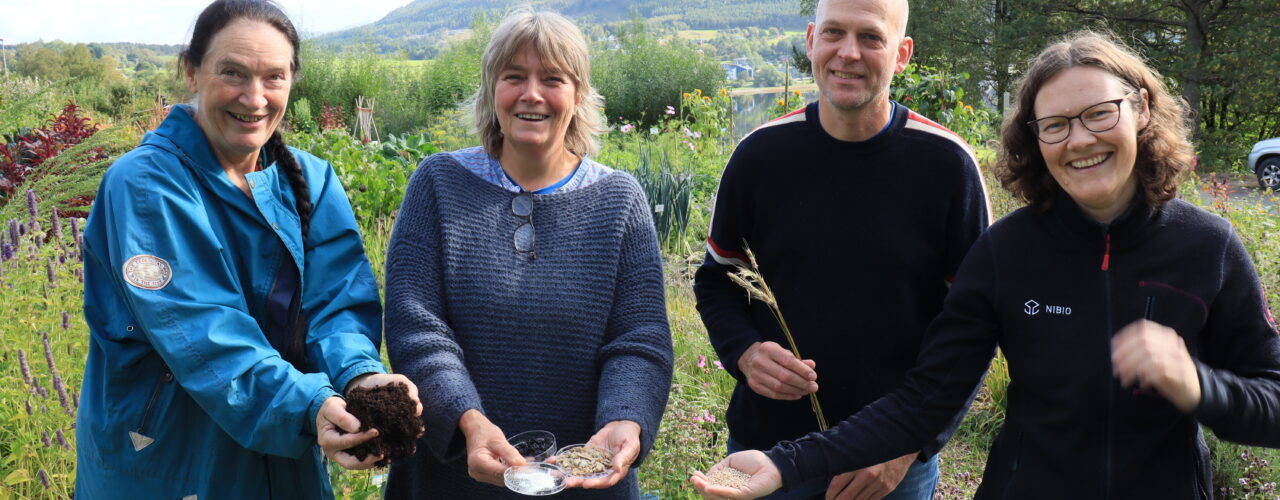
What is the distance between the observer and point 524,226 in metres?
2.25

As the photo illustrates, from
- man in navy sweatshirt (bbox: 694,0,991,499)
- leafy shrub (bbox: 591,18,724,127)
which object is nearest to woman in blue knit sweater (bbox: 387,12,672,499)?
man in navy sweatshirt (bbox: 694,0,991,499)

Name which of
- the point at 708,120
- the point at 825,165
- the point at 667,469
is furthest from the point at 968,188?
the point at 708,120

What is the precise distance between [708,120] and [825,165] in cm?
841

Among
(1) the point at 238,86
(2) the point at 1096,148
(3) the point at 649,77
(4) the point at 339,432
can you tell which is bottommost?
(3) the point at 649,77

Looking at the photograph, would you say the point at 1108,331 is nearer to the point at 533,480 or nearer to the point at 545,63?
the point at 533,480

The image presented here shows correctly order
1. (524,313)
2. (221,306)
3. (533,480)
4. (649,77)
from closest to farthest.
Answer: (221,306)
(533,480)
(524,313)
(649,77)

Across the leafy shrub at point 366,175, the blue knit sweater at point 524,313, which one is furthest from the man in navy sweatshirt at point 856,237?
the leafy shrub at point 366,175

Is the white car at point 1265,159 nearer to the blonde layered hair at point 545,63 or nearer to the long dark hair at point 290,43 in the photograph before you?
the blonde layered hair at point 545,63

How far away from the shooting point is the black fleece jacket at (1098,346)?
1.74 meters

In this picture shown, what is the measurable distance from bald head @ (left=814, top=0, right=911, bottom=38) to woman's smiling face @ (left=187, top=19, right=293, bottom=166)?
4.30ft

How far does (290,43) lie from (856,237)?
4.75 feet

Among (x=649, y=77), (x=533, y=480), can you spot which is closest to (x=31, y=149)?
(x=533, y=480)

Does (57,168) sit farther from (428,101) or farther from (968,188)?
(428,101)

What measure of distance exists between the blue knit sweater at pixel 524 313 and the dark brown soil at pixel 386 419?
0.18m
